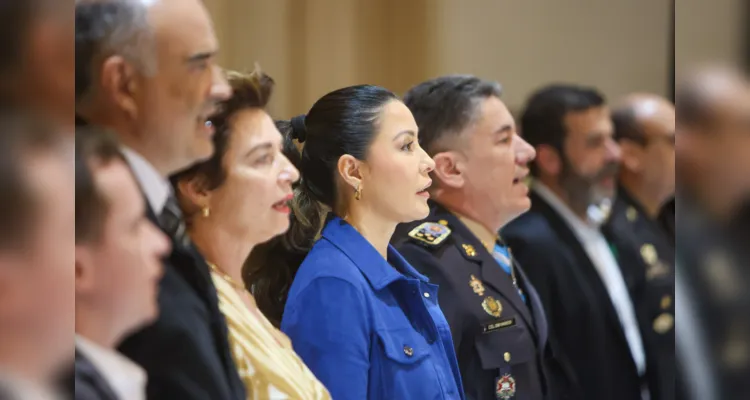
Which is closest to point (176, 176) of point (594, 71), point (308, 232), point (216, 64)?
point (216, 64)

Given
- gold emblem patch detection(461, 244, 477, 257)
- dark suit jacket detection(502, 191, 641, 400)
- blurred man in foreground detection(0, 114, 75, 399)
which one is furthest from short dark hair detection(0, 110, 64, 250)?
dark suit jacket detection(502, 191, 641, 400)

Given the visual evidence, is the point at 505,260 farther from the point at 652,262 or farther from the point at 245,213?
the point at 245,213

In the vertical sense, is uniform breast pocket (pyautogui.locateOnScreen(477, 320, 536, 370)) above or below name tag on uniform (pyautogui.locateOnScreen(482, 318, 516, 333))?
below

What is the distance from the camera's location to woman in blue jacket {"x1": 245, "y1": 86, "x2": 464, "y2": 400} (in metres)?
1.57

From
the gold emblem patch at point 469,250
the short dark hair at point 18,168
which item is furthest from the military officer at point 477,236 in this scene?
the short dark hair at point 18,168

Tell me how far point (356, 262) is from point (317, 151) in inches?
8.2

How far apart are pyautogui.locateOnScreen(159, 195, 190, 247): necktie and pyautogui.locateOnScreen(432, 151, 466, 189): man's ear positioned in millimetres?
721

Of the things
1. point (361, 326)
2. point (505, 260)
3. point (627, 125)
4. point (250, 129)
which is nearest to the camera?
point (250, 129)

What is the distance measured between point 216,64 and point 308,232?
404 mm

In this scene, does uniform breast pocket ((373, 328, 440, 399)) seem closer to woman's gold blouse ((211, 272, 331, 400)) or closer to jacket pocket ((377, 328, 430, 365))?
jacket pocket ((377, 328, 430, 365))

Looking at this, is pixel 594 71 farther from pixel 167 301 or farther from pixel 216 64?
pixel 167 301

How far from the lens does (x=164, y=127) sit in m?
1.32

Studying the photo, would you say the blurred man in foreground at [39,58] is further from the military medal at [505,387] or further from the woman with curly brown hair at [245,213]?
the military medal at [505,387]

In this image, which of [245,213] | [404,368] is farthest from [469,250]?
[245,213]
